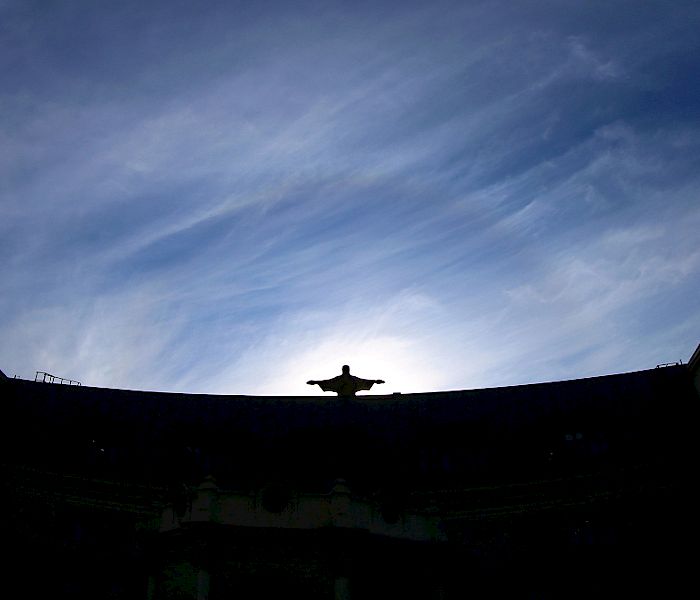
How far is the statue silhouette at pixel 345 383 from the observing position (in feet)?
140

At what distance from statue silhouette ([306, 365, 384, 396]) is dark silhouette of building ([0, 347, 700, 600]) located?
2.85 feet

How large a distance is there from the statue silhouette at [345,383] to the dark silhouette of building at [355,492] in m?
0.87

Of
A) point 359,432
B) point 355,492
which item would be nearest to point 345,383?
point 359,432

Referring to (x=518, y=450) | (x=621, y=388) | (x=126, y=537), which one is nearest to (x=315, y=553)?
(x=126, y=537)

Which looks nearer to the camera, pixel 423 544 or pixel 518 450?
pixel 423 544

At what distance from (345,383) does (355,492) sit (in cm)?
1355

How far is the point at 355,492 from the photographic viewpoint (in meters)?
29.5

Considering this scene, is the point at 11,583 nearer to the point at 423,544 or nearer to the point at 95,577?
the point at 95,577

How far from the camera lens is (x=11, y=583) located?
32.4m

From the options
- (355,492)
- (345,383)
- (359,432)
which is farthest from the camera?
(345,383)

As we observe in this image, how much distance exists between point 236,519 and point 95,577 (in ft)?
31.8

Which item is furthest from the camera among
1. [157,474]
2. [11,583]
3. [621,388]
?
[621,388]

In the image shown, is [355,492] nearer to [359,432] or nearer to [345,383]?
[359,432]

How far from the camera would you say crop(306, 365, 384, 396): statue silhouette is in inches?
1678
